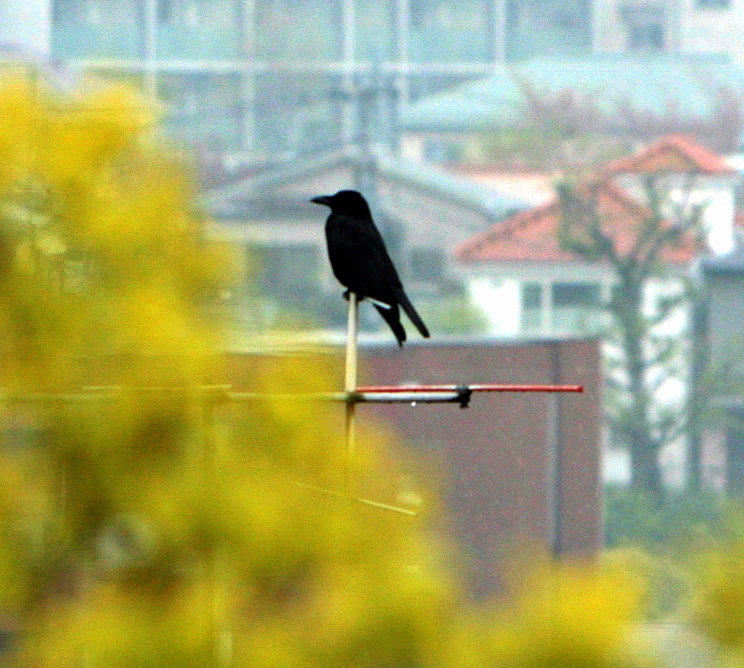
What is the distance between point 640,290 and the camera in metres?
28.4

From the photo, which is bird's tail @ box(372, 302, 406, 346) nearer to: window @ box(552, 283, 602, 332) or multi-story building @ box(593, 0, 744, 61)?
window @ box(552, 283, 602, 332)

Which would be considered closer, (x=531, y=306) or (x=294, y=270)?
(x=294, y=270)

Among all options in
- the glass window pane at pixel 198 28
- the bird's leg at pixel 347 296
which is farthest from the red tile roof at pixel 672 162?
the bird's leg at pixel 347 296

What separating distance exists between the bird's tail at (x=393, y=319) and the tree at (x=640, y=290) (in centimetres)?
2428

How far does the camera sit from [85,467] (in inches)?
162

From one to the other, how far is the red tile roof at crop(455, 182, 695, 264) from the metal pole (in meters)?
24.3

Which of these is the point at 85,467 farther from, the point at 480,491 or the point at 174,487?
the point at 480,491

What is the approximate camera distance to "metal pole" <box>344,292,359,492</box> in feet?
8.18

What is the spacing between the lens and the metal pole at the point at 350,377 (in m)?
2.49

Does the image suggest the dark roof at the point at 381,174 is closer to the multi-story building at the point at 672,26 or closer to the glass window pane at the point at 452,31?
the glass window pane at the point at 452,31

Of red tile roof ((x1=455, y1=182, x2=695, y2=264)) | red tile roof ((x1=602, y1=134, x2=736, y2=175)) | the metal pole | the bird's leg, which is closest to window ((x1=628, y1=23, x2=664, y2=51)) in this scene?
red tile roof ((x1=602, y1=134, x2=736, y2=175))

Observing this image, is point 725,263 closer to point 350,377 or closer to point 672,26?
point 672,26

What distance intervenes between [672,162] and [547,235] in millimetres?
1958

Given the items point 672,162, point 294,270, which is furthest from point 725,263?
→ point 294,270
